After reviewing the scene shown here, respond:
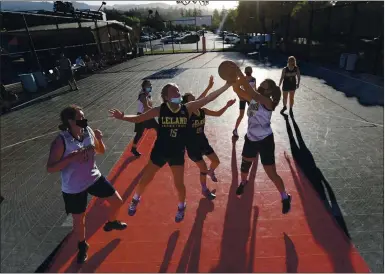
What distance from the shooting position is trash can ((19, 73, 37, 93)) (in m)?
14.8

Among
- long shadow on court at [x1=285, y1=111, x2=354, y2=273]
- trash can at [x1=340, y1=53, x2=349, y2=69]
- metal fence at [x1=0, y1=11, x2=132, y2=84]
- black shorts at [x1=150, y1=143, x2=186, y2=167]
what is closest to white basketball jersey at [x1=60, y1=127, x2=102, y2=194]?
black shorts at [x1=150, y1=143, x2=186, y2=167]

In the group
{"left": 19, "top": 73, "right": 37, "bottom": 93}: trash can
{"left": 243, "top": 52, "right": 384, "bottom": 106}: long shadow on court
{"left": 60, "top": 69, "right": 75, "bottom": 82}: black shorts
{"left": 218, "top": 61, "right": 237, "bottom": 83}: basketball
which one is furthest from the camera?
{"left": 60, "top": 69, "right": 75, "bottom": 82}: black shorts

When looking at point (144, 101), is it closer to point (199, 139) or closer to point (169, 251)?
point (199, 139)

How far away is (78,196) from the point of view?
11.1 feet

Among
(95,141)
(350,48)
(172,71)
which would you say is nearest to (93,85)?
(172,71)

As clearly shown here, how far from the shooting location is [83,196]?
346 cm

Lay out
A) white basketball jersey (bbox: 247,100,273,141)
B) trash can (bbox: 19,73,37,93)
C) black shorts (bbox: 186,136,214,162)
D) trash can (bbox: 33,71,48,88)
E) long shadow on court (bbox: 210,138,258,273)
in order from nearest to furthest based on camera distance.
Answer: long shadow on court (bbox: 210,138,258,273) < white basketball jersey (bbox: 247,100,273,141) < black shorts (bbox: 186,136,214,162) < trash can (bbox: 19,73,37,93) < trash can (bbox: 33,71,48,88)

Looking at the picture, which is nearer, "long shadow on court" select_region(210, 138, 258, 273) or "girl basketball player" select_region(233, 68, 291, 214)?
"long shadow on court" select_region(210, 138, 258, 273)

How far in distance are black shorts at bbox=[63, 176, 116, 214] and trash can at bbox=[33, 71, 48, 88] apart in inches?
588

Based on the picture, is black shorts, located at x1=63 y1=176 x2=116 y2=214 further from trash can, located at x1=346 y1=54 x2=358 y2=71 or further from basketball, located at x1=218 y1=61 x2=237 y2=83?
trash can, located at x1=346 y1=54 x2=358 y2=71

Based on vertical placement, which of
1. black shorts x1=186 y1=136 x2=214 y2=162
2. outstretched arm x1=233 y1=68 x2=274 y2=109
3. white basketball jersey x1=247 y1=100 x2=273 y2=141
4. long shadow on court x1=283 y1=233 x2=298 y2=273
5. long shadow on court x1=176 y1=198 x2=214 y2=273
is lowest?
long shadow on court x1=283 y1=233 x2=298 y2=273

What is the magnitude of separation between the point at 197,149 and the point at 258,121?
1.23m

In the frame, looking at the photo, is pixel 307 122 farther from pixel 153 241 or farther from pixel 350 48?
pixel 350 48

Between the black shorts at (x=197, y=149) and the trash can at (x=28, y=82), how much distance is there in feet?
46.6
